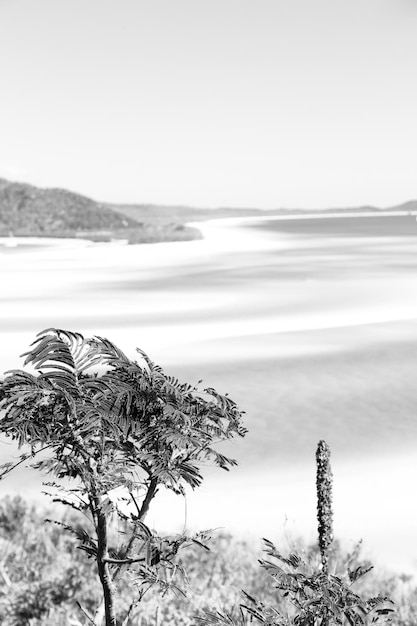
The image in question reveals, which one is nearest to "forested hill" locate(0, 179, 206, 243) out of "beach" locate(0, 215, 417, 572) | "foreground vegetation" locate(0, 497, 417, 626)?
"beach" locate(0, 215, 417, 572)

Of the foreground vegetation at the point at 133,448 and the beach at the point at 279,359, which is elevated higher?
the foreground vegetation at the point at 133,448

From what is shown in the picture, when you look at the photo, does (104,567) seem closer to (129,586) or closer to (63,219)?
(129,586)

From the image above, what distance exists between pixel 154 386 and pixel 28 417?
26.6 inches

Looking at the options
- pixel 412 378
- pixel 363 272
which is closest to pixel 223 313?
pixel 412 378

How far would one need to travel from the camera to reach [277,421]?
15.9m

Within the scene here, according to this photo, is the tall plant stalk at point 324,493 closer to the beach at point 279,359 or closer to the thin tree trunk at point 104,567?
the beach at point 279,359

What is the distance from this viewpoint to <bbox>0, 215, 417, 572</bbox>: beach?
11.1m

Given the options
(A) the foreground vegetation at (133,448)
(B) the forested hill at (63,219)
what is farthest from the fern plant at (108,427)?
(B) the forested hill at (63,219)

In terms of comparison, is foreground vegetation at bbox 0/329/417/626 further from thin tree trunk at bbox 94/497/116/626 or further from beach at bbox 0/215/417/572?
beach at bbox 0/215/417/572

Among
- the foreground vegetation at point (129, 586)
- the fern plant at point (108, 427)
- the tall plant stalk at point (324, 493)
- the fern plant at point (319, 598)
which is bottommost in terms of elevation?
the foreground vegetation at point (129, 586)

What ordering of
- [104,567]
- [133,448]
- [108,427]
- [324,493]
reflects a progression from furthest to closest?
[324,493] < [104,567] < [133,448] < [108,427]

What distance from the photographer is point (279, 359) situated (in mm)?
22297

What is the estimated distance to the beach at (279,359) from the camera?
1114cm

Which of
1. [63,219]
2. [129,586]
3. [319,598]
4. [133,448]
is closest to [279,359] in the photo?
[129,586]
